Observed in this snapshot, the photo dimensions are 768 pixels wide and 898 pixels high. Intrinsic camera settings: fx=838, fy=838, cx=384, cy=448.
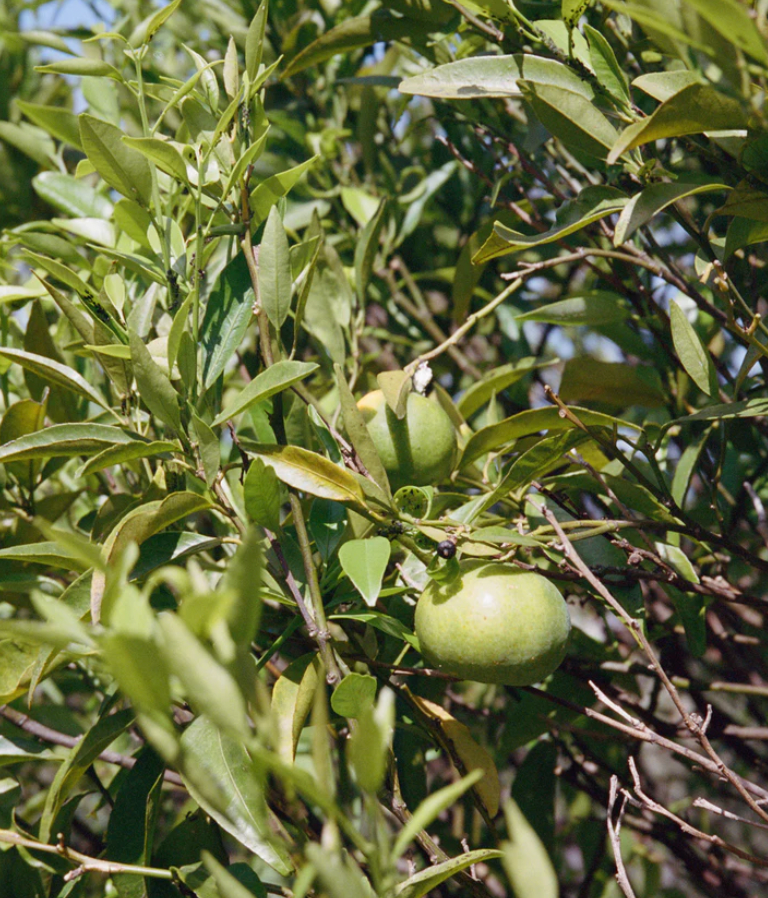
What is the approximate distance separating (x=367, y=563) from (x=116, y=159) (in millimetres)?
472

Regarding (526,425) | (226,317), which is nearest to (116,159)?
(226,317)

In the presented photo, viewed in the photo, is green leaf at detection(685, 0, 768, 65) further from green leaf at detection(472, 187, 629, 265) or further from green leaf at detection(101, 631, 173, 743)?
green leaf at detection(101, 631, 173, 743)

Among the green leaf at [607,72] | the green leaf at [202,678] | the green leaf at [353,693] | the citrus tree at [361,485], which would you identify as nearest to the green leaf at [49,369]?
the citrus tree at [361,485]

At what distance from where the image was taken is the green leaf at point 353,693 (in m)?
0.67

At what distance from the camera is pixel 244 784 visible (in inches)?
28.3

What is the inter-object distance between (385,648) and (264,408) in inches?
11.6

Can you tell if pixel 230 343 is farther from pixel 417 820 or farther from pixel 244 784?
pixel 417 820

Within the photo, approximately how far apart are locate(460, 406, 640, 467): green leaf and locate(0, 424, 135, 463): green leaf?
1.18 feet

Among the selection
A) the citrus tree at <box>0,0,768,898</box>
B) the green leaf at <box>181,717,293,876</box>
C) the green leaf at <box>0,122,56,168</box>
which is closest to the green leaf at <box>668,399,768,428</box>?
the citrus tree at <box>0,0,768,898</box>

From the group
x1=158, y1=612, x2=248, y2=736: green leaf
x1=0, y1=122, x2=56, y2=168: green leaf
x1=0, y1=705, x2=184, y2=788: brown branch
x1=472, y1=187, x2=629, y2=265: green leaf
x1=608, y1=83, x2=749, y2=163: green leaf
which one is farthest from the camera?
x1=0, y1=122, x2=56, y2=168: green leaf

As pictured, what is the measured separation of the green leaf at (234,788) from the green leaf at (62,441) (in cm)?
27

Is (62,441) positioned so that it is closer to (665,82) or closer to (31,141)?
(665,82)

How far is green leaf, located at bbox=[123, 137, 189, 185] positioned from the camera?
29.4 inches

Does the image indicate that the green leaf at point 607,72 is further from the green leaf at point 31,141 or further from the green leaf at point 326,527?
Result: the green leaf at point 31,141
